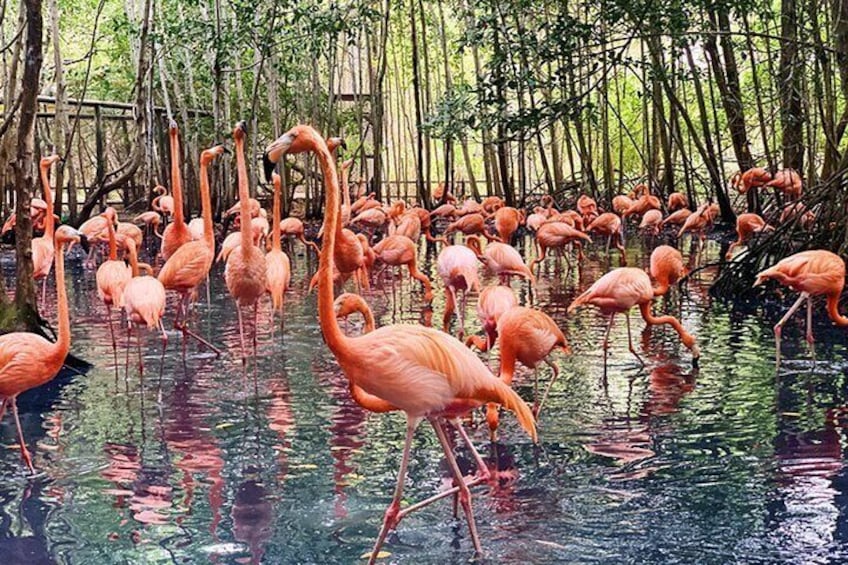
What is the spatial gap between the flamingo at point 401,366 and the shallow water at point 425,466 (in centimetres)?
47

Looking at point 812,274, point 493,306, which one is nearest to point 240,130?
point 493,306

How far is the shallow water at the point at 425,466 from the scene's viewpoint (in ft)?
14.0

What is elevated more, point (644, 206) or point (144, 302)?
point (644, 206)

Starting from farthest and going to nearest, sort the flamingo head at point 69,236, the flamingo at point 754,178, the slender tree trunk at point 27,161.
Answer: the flamingo at point 754,178 < the slender tree trunk at point 27,161 < the flamingo head at point 69,236

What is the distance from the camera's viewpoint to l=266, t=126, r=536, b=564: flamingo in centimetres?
392

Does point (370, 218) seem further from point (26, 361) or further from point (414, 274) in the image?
point (26, 361)

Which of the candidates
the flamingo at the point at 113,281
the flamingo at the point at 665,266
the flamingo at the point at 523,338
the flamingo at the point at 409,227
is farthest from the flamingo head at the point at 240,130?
the flamingo at the point at 409,227

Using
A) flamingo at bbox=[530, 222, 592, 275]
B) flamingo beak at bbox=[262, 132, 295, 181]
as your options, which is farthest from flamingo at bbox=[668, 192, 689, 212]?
flamingo beak at bbox=[262, 132, 295, 181]

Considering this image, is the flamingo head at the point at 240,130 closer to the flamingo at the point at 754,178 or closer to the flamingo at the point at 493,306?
the flamingo at the point at 493,306

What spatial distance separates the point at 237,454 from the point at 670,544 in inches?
93.3

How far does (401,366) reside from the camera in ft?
12.9

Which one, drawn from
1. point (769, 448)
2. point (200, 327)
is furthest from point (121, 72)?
point (769, 448)

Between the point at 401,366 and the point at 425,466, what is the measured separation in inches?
59.6

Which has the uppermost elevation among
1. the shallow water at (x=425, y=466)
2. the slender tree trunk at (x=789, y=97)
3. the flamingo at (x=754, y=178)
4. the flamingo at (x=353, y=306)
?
the slender tree trunk at (x=789, y=97)
